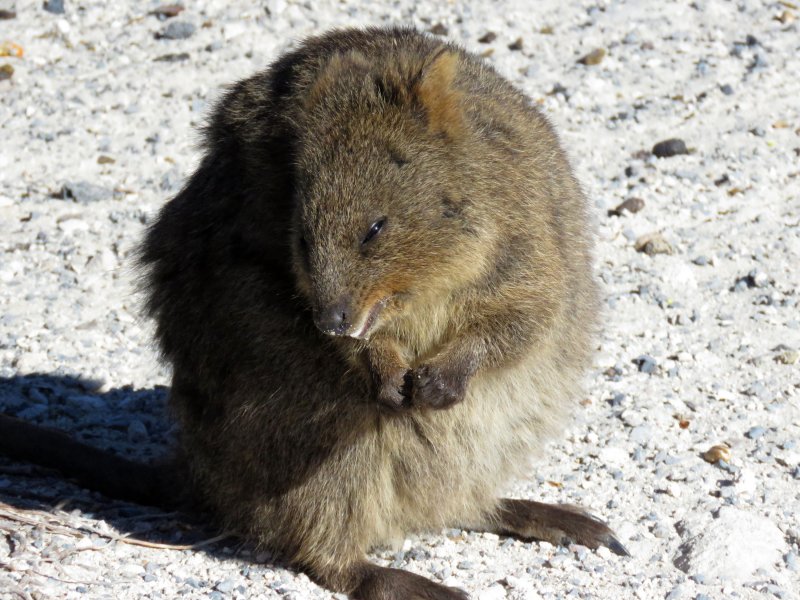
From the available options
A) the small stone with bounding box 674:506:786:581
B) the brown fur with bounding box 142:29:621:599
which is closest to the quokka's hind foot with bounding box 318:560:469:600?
the brown fur with bounding box 142:29:621:599

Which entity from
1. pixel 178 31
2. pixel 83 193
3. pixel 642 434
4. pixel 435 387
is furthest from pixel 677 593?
pixel 178 31

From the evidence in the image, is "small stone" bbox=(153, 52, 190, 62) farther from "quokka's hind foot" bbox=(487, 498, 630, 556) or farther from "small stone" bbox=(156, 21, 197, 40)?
"quokka's hind foot" bbox=(487, 498, 630, 556)

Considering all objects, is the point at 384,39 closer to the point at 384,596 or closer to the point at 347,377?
the point at 347,377

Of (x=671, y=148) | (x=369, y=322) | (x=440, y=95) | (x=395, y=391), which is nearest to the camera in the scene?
(x=369, y=322)

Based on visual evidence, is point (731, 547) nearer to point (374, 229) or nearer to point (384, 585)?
point (384, 585)

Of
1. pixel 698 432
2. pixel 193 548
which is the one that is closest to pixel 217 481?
pixel 193 548

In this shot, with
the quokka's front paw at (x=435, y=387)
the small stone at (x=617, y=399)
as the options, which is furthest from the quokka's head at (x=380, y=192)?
the small stone at (x=617, y=399)

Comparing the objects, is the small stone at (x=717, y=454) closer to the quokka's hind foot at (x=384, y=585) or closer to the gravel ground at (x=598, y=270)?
the gravel ground at (x=598, y=270)
